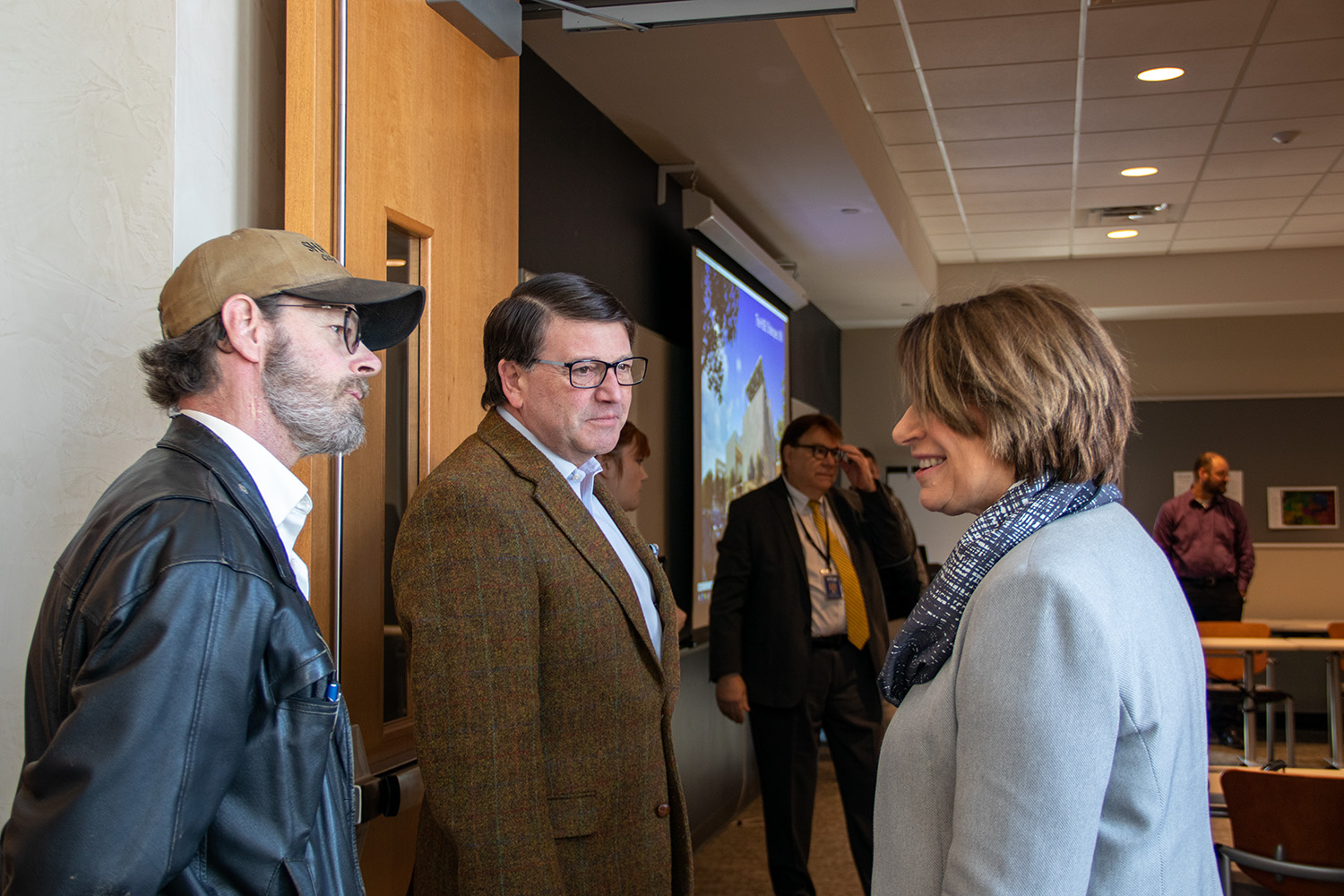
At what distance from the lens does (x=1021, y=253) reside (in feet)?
28.6

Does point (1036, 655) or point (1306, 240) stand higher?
point (1306, 240)

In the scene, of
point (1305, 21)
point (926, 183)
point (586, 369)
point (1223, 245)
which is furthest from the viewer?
point (1223, 245)

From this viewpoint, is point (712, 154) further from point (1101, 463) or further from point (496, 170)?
point (1101, 463)

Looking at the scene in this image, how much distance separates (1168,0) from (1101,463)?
3.80 metres

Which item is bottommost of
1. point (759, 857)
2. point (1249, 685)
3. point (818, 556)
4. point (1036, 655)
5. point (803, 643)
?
point (759, 857)

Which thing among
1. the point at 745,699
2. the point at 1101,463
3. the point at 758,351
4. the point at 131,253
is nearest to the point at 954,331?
the point at 1101,463

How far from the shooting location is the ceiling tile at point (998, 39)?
4352mm

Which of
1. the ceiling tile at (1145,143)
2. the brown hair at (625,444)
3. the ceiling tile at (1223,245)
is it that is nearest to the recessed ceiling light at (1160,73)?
the ceiling tile at (1145,143)

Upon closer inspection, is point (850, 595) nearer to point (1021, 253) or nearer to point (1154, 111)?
point (1154, 111)

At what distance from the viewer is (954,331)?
123 centimetres

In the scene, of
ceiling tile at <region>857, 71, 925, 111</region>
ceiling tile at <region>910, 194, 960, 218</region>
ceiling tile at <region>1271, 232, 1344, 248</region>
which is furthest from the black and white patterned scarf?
ceiling tile at <region>1271, 232, 1344, 248</region>

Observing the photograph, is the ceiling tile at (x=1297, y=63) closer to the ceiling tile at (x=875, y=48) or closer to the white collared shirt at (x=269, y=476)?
the ceiling tile at (x=875, y=48)

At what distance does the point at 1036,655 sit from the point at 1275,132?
234 inches

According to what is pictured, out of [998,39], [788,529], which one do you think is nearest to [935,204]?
[998,39]
